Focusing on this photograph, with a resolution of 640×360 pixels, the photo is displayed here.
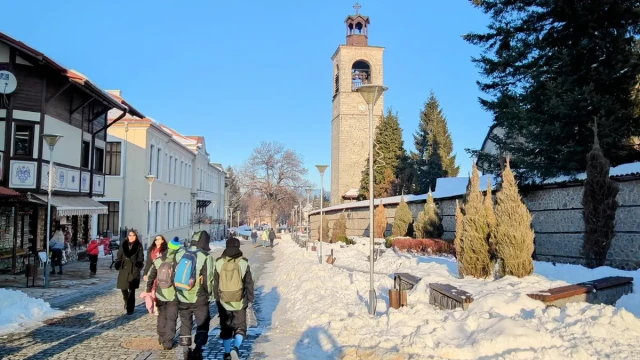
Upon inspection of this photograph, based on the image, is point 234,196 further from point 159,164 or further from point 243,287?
point 243,287

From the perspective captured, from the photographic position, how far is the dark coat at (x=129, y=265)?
9898 mm

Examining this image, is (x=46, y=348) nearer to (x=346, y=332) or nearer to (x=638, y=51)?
(x=346, y=332)

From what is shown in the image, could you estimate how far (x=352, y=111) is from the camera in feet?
202

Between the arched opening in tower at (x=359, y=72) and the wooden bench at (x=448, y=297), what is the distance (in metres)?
54.7

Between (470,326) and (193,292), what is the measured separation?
12.1 ft

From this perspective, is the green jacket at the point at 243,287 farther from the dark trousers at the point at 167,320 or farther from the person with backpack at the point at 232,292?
the dark trousers at the point at 167,320

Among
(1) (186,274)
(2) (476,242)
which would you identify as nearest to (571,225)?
(2) (476,242)

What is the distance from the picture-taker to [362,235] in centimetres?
3341

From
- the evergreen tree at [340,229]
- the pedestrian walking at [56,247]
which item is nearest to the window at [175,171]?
the evergreen tree at [340,229]

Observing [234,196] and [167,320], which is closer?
[167,320]

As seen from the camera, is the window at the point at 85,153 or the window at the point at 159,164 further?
the window at the point at 159,164

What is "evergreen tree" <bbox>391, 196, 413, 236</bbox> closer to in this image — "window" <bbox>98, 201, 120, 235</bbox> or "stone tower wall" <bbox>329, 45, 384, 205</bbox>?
"window" <bbox>98, 201, 120, 235</bbox>

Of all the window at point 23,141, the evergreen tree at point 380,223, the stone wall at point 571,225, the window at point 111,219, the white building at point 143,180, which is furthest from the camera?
the white building at point 143,180

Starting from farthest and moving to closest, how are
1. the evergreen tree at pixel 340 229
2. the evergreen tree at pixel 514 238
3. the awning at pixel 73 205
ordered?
the evergreen tree at pixel 340 229
the awning at pixel 73 205
the evergreen tree at pixel 514 238
